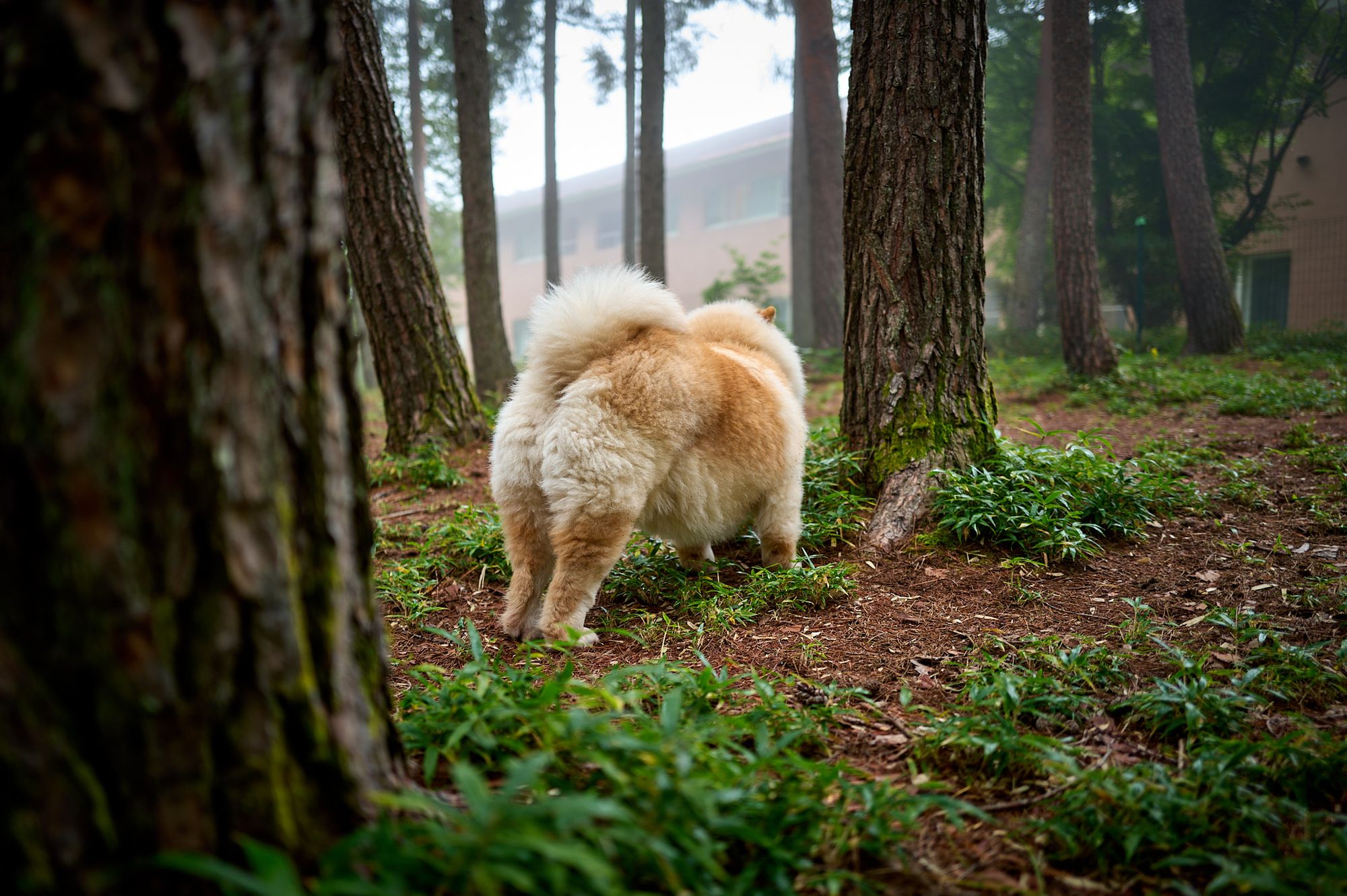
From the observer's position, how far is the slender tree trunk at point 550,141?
17391 mm

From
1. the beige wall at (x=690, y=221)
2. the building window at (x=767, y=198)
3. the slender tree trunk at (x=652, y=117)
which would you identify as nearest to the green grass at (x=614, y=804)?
the slender tree trunk at (x=652, y=117)

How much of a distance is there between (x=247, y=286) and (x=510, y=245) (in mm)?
38332

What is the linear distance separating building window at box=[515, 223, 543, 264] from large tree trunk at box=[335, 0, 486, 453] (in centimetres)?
3151

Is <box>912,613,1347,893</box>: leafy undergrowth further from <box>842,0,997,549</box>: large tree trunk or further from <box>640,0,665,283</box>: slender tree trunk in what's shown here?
<box>640,0,665,283</box>: slender tree trunk

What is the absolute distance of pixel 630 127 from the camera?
19.9 m

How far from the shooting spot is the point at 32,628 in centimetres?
115

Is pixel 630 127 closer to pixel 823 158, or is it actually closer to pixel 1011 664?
pixel 823 158

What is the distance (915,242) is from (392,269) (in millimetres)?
3995

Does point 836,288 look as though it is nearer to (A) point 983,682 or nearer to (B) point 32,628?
(A) point 983,682

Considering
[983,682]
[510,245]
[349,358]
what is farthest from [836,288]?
[510,245]

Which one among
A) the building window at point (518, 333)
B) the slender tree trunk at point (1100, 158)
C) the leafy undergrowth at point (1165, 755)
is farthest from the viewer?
the building window at point (518, 333)

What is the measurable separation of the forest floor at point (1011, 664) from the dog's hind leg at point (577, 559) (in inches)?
7.5

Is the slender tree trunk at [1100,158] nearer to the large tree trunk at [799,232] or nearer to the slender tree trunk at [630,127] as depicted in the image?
the large tree trunk at [799,232]

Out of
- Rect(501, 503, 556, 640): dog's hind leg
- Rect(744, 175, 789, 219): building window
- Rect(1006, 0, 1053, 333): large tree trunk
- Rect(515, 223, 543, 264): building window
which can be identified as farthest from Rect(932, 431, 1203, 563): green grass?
Rect(515, 223, 543, 264): building window
